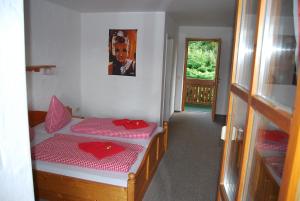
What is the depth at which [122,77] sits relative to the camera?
15.7 ft

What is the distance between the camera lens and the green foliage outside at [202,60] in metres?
8.17

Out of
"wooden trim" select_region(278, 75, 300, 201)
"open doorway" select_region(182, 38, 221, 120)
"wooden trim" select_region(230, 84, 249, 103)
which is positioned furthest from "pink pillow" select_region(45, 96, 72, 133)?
"open doorway" select_region(182, 38, 221, 120)

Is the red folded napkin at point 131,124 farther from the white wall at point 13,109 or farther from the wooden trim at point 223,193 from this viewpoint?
the white wall at point 13,109

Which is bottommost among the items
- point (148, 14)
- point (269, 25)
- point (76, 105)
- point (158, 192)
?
point (158, 192)

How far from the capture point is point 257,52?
97cm

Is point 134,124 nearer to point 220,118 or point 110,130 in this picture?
point 110,130

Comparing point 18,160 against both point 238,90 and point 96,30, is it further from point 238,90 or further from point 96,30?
point 96,30

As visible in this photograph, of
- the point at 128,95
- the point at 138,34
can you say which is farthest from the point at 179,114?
the point at 138,34

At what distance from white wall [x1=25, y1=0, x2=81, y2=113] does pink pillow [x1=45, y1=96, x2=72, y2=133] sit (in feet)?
1.25

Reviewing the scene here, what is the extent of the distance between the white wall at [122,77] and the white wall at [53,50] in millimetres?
234

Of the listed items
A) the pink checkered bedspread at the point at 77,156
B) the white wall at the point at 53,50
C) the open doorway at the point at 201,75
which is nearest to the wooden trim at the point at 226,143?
the pink checkered bedspread at the point at 77,156

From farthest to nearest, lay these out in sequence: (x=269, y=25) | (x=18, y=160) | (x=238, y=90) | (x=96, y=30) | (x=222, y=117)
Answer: (x=222, y=117) < (x=96, y=30) < (x=238, y=90) < (x=269, y=25) < (x=18, y=160)

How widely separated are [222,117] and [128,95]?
2.85 meters

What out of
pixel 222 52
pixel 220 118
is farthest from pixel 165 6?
pixel 220 118
